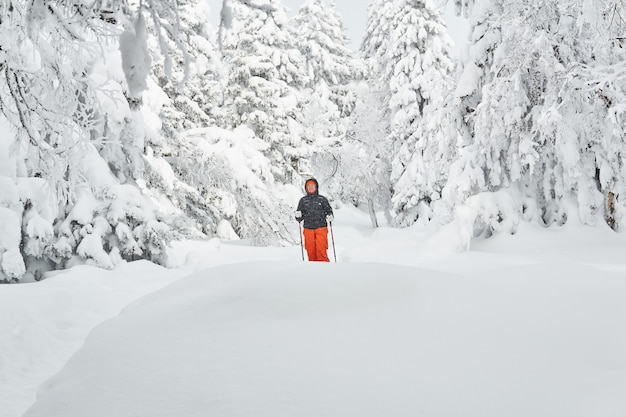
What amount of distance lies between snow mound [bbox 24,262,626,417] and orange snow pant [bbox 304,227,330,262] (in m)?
5.25

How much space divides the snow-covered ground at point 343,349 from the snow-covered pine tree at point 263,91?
16.1m

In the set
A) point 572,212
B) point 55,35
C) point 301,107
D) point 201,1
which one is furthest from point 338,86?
point 55,35

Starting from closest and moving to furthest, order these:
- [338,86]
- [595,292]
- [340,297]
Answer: [340,297] → [595,292] → [338,86]

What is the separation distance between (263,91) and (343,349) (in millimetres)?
18685

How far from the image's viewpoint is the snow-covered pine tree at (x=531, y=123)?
8.98m

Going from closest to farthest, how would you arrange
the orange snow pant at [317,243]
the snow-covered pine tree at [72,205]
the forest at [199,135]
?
the forest at [199,135], the snow-covered pine tree at [72,205], the orange snow pant at [317,243]

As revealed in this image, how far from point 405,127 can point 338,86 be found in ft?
36.4

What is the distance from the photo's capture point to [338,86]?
99.7 feet

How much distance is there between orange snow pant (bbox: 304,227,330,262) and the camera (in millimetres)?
9086

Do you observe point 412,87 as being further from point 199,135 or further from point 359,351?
point 359,351

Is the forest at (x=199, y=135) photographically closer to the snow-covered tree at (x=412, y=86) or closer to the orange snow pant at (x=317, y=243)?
the orange snow pant at (x=317, y=243)

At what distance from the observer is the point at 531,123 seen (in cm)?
989

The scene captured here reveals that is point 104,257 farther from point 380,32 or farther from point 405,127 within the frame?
point 380,32

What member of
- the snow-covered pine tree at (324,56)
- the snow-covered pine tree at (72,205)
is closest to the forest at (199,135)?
the snow-covered pine tree at (72,205)
